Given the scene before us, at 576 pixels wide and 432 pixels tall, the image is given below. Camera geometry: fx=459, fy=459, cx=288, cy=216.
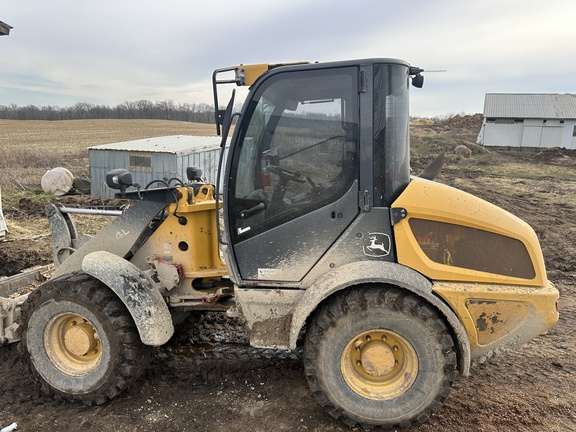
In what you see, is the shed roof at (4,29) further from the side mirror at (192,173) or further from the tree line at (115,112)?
the tree line at (115,112)

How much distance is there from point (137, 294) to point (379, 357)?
187 centimetres

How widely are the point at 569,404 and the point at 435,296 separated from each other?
5.48 ft

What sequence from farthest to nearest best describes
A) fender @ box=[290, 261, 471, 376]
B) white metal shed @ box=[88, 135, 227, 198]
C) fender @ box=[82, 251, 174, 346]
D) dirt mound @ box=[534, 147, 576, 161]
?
dirt mound @ box=[534, 147, 576, 161] → white metal shed @ box=[88, 135, 227, 198] → fender @ box=[82, 251, 174, 346] → fender @ box=[290, 261, 471, 376]

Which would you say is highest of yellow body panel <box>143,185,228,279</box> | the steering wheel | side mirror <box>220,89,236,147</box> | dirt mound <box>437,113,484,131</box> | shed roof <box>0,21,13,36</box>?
shed roof <box>0,21,13,36</box>

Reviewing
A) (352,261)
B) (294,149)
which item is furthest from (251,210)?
(352,261)

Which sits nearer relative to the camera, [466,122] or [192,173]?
[192,173]

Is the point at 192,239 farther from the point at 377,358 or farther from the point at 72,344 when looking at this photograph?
the point at 377,358

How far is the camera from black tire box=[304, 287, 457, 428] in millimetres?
3047

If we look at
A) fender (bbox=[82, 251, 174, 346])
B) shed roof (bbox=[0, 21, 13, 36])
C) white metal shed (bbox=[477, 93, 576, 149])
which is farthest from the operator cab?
white metal shed (bbox=[477, 93, 576, 149])

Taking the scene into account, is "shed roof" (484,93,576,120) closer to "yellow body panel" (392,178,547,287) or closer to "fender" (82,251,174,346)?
"yellow body panel" (392,178,547,287)

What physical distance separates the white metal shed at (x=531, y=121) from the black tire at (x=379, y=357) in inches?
1323

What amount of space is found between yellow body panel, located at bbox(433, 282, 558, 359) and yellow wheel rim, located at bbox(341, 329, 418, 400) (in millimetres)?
431

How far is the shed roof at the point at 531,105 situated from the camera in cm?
3256

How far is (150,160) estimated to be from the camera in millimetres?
13977
